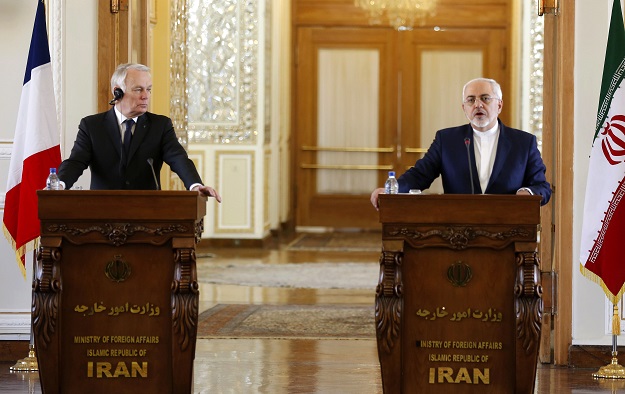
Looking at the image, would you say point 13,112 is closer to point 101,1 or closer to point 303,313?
point 101,1

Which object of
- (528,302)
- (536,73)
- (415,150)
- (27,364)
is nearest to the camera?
(528,302)

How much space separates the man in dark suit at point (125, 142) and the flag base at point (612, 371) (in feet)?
8.36

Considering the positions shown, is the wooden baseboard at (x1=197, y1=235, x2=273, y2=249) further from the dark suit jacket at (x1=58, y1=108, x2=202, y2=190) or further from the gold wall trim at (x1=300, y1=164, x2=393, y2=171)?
the dark suit jacket at (x1=58, y1=108, x2=202, y2=190)

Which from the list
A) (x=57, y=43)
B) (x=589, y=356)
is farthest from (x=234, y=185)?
(x=589, y=356)

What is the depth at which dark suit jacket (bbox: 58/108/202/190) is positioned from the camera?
514 cm

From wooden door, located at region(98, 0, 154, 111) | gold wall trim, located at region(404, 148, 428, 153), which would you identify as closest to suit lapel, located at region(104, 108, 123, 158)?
wooden door, located at region(98, 0, 154, 111)

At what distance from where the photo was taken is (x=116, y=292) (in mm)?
4605

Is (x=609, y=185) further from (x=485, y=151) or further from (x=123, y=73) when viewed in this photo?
(x=123, y=73)

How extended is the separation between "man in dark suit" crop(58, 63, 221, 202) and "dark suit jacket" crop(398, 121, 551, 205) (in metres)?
1.18

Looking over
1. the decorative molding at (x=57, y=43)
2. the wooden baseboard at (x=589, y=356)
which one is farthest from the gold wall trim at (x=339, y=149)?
the wooden baseboard at (x=589, y=356)

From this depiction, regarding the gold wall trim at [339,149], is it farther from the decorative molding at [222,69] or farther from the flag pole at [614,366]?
the flag pole at [614,366]

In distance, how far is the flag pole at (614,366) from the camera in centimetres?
586

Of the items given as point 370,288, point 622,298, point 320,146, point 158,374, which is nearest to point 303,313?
point 370,288

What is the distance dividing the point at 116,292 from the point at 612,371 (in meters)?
2.83
